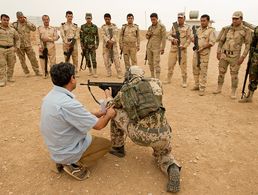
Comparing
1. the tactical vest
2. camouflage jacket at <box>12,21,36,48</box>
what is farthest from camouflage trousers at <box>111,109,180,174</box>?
camouflage jacket at <box>12,21,36,48</box>

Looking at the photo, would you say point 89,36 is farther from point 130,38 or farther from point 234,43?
point 234,43

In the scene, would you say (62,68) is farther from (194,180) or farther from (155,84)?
(194,180)

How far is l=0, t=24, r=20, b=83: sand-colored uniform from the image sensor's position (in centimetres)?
710

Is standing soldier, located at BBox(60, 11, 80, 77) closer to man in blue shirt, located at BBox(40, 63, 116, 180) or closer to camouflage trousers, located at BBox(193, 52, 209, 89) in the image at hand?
camouflage trousers, located at BBox(193, 52, 209, 89)

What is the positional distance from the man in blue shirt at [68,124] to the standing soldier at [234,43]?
4069 mm

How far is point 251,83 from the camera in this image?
5.69 metres

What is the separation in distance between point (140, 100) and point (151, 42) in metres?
5.15

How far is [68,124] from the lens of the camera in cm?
265

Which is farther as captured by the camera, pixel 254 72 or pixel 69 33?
pixel 69 33

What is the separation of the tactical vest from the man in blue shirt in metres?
0.33

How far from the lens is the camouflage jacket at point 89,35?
8.12m

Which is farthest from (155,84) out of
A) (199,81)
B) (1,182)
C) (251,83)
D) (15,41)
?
(15,41)

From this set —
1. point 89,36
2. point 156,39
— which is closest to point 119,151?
point 156,39

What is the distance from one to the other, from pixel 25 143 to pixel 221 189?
2947mm
